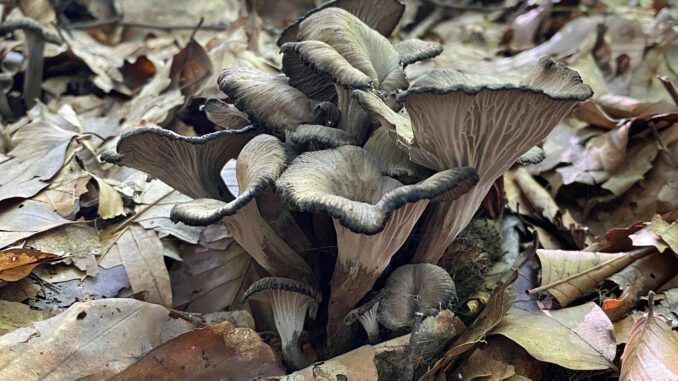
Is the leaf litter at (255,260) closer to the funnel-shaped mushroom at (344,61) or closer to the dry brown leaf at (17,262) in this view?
the dry brown leaf at (17,262)

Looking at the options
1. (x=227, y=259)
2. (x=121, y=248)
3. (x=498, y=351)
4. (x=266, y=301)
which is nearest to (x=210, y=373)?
(x=266, y=301)

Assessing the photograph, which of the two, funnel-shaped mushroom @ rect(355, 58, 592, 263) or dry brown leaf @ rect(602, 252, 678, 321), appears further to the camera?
dry brown leaf @ rect(602, 252, 678, 321)

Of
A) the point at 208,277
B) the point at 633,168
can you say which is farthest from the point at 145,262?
the point at 633,168

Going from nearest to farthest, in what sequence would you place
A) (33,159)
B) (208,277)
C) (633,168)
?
(208,277)
(33,159)
(633,168)

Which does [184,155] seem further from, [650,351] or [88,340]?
[650,351]

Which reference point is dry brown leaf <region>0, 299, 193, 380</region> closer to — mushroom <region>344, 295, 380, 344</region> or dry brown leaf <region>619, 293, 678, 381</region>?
mushroom <region>344, 295, 380, 344</region>

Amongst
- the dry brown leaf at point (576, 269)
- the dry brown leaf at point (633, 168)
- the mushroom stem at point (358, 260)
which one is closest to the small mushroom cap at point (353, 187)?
the mushroom stem at point (358, 260)

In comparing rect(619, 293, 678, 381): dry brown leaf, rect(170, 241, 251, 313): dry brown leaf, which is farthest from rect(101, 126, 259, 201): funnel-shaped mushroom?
rect(619, 293, 678, 381): dry brown leaf
